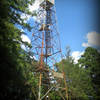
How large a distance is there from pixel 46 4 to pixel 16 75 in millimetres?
8842

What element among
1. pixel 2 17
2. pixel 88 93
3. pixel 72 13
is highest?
pixel 72 13

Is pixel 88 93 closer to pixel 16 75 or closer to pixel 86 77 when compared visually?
pixel 86 77

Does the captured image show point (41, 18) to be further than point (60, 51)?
Yes

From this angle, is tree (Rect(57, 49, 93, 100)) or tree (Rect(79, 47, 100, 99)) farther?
tree (Rect(79, 47, 100, 99))

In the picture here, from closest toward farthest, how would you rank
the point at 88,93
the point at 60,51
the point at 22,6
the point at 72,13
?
the point at 22,6 < the point at 72,13 < the point at 60,51 < the point at 88,93

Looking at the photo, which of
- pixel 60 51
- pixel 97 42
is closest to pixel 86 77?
pixel 60 51

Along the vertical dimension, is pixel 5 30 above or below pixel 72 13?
below

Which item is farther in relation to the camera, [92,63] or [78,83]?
[92,63]

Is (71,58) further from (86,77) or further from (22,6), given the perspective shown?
(22,6)

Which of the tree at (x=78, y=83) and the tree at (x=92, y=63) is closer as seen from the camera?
the tree at (x=78, y=83)

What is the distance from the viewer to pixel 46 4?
11523mm

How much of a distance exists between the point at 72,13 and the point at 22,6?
13.1 ft

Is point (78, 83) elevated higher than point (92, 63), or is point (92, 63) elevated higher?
point (92, 63)

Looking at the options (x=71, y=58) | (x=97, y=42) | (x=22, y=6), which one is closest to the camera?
(x=97, y=42)
